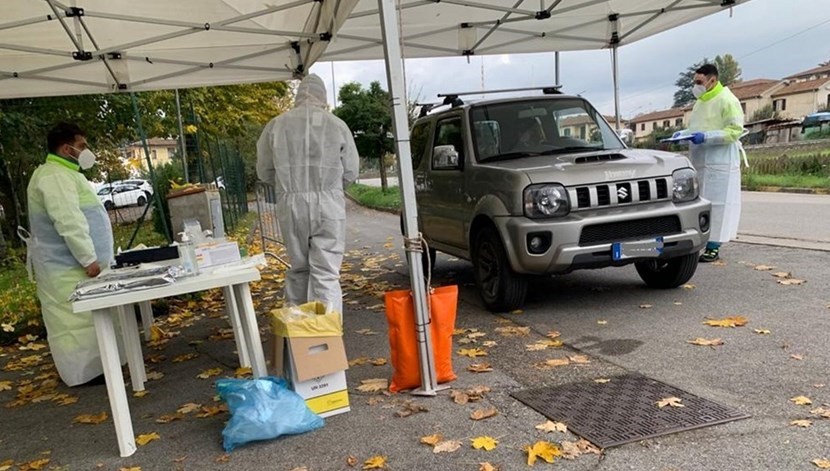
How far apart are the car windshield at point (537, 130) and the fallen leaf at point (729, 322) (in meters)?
2.09

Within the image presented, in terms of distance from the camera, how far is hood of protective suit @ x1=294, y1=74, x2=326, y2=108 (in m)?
4.66

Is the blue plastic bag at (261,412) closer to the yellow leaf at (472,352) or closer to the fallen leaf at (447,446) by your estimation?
the fallen leaf at (447,446)

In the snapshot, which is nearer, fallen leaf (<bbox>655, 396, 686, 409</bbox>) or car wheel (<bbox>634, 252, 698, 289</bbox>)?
fallen leaf (<bbox>655, 396, 686, 409</bbox>)

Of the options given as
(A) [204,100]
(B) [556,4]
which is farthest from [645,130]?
(B) [556,4]

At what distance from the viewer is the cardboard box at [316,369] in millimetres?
3410

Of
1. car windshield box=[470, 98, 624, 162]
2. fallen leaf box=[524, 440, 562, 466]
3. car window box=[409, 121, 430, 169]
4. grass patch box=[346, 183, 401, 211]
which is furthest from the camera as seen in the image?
grass patch box=[346, 183, 401, 211]

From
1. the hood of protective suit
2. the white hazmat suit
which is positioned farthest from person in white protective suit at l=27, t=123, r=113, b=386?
the hood of protective suit

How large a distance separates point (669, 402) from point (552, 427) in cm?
75

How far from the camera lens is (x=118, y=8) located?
18.3ft

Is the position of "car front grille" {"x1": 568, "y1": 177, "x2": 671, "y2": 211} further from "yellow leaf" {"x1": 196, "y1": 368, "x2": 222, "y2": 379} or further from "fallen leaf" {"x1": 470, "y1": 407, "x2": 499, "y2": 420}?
"yellow leaf" {"x1": 196, "y1": 368, "x2": 222, "y2": 379}

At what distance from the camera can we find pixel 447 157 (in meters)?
5.98

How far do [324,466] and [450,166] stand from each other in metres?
3.87

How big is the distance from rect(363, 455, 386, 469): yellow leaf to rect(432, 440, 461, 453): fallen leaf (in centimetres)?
28

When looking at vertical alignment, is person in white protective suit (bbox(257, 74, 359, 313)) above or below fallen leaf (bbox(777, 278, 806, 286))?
above
